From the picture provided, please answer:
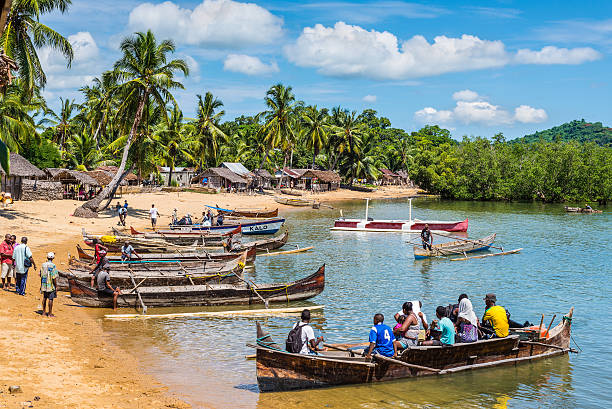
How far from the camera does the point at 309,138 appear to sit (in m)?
79.7

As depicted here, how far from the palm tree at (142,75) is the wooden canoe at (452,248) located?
21.2m

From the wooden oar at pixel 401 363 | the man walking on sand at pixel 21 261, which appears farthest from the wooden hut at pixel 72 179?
the wooden oar at pixel 401 363

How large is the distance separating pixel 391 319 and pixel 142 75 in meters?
27.9

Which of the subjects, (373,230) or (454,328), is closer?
(454,328)

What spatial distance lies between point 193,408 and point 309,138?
70829mm

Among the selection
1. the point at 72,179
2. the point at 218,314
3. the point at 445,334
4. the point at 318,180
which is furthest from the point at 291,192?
the point at 445,334

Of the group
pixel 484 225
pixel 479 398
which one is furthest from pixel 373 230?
pixel 479 398

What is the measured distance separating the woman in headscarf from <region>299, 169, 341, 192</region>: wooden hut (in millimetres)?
66694

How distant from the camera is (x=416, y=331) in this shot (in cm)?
1253

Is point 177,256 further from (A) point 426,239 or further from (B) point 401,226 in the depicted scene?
(B) point 401,226

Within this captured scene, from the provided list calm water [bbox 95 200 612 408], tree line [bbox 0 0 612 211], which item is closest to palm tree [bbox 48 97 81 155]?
tree line [bbox 0 0 612 211]

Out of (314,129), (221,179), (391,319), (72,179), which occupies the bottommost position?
(391,319)

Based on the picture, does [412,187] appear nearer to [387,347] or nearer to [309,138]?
[309,138]

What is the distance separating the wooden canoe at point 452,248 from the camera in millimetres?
29906
